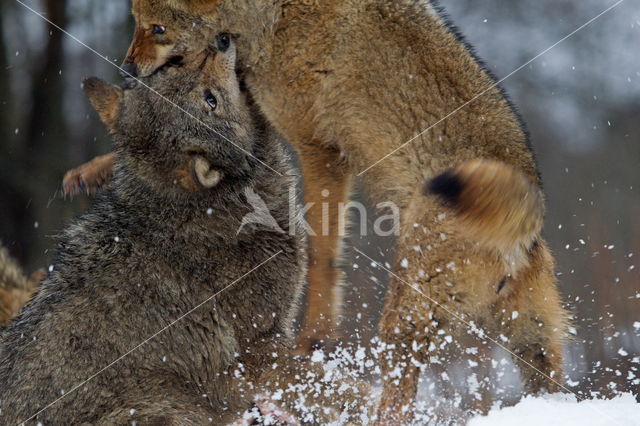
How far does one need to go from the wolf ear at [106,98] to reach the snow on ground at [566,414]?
9.38 ft

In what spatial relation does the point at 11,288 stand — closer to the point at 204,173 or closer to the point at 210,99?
the point at 204,173

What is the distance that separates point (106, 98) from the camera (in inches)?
176

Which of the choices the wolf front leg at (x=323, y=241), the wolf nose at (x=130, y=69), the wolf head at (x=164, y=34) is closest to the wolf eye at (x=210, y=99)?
the wolf head at (x=164, y=34)

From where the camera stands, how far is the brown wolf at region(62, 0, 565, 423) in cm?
415

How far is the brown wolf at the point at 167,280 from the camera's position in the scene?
3775 millimetres

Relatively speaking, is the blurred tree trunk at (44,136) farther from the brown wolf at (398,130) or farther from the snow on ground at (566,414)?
the snow on ground at (566,414)

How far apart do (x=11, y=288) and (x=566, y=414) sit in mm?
3621

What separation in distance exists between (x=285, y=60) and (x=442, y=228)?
1.53m

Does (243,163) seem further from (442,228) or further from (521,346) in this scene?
(521,346)

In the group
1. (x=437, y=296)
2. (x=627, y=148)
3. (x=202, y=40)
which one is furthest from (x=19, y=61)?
(x=627, y=148)

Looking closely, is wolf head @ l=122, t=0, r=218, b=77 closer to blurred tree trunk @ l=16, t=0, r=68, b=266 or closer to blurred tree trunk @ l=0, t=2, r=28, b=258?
blurred tree trunk @ l=16, t=0, r=68, b=266

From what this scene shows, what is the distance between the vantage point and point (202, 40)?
443 centimetres

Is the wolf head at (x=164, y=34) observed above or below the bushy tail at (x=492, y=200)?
below

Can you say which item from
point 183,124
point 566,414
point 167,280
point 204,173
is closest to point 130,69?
point 183,124
